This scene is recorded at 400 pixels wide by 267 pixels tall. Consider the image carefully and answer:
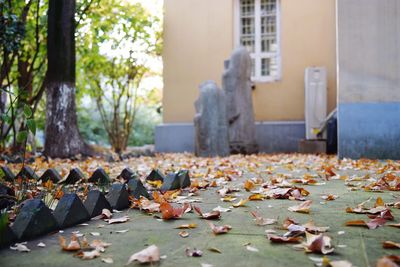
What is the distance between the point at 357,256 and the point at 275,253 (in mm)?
320

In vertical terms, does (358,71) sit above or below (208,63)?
below

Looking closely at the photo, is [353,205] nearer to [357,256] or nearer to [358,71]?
[357,256]

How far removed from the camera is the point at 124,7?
41.2ft

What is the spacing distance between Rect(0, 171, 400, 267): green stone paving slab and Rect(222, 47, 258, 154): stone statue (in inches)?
332

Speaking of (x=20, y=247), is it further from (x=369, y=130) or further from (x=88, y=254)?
(x=369, y=130)

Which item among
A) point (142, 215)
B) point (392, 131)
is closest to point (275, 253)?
point (142, 215)

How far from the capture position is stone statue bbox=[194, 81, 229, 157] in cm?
977

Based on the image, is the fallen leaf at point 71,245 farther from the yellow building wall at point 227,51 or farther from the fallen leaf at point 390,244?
the yellow building wall at point 227,51

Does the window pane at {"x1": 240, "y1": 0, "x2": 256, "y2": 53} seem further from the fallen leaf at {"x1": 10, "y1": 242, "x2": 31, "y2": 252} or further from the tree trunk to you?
the fallen leaf at {"x1": 10, "y1": 242, "x2": 31, "y2": 252}

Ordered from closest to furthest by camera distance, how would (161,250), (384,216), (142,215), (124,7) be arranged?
(161,250) < (384,216) < (142,215) < (124,7)

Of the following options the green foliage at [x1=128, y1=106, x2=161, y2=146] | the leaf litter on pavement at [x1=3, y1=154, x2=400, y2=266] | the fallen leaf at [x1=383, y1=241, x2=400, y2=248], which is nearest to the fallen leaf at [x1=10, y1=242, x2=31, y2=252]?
the leaf litter on pavement at [x1=3, y1=154, x2=400, y2=266]

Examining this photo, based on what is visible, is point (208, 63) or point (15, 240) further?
point (208, 63)

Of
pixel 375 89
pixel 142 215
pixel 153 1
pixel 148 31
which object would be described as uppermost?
pixel 153 1

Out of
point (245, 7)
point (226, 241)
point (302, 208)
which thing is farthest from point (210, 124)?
point (226, 241)
